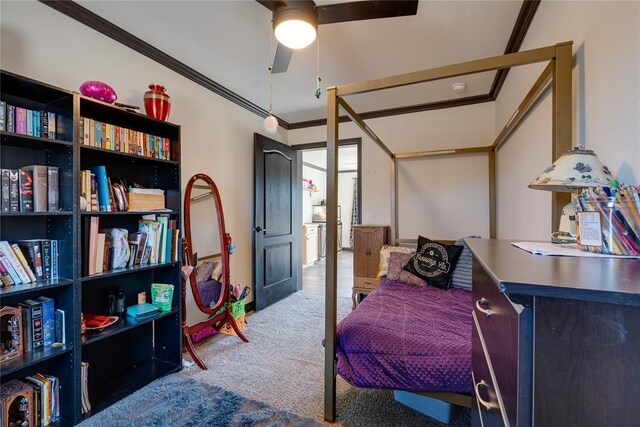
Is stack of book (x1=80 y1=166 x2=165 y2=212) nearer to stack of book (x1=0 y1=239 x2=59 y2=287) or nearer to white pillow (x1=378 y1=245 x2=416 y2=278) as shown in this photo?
stack of book (x1=0 y1=239 x2=59 y2=287)

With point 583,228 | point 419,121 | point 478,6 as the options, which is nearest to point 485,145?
point 419,121

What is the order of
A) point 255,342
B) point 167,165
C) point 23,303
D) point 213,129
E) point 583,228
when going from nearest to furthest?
point 583,228 < point 23,303 < point 167,165 < point 255,342 < point 213,129

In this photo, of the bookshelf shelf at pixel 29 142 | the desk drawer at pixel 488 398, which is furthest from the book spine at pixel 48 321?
the desk drawer at pixel 488 398

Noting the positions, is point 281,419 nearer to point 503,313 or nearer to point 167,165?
point 503,313

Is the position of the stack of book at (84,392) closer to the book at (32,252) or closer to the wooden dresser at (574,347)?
the book at (32,252)

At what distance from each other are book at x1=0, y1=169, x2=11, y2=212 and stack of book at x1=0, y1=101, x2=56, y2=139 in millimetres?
218

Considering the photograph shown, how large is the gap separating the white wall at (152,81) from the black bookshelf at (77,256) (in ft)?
1.05

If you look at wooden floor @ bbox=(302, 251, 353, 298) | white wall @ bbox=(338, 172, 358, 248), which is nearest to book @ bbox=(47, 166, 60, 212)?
wooden floor @ bbox=(302, 251, 353, 298)

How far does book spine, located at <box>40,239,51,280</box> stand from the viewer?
1546mm

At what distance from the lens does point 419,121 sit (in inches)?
137

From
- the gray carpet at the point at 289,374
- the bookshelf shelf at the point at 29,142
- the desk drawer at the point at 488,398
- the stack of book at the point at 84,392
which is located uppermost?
the bookshelf shelf at the point at 29,142

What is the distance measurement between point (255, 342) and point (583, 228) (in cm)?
251

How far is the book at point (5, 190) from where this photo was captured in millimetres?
1387

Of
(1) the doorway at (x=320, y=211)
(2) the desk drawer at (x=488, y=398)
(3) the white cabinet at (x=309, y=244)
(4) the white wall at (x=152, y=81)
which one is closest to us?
(2) the desk drawer at (x=488, y=398)
